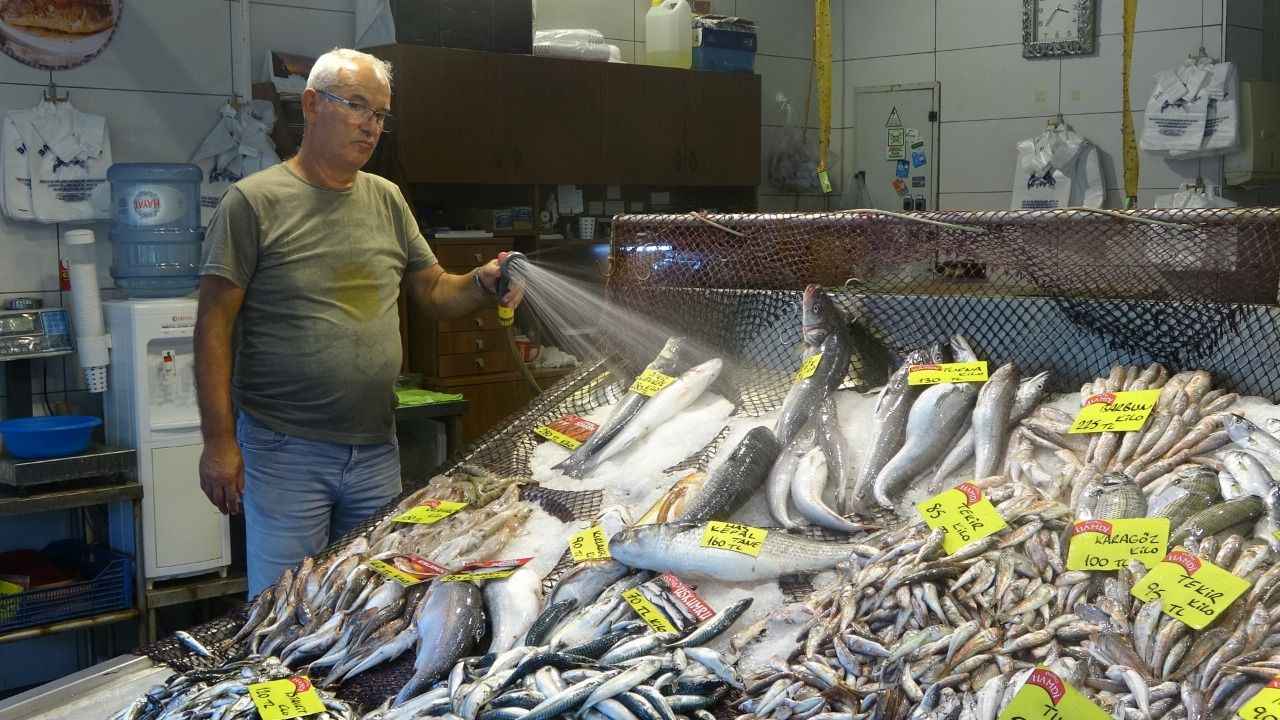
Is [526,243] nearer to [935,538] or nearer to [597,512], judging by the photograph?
[597,512]

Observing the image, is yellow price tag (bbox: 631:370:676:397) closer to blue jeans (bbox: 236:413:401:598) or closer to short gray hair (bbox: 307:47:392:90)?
blue jeans (bbox: 236:413:401:598)

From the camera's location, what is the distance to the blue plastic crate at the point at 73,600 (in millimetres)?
4738

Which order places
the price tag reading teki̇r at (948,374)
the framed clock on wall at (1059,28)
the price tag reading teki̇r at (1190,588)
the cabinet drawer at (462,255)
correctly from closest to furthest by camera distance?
the price tag reading teki̇r at (1190,588), the price tag reading teki̇r at (948,374), the cabinet drawer at (462,255), the framed clock on wall at (1059,28)

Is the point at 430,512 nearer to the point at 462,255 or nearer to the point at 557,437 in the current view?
the point at 557,437

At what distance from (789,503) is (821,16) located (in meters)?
3.81

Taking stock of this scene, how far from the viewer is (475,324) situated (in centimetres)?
647

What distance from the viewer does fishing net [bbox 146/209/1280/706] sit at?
2627mm

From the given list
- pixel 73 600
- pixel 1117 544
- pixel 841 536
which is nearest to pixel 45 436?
pixel 73 600

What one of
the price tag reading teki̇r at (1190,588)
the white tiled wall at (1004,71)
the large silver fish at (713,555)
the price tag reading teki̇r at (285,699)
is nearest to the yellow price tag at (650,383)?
the large silver fish at (713,555)

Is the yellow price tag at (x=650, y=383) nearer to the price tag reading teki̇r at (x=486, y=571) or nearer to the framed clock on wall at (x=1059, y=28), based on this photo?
the price tag reading teki̇r at (x=486, y=571)

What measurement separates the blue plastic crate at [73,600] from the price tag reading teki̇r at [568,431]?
8.22 feet

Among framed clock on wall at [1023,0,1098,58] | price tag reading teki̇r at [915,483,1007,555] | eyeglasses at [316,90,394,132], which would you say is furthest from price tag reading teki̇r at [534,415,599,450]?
framed clock on wall at [1023,0,1098,58]

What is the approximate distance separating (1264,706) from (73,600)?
4406mm

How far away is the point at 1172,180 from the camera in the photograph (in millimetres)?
7578
